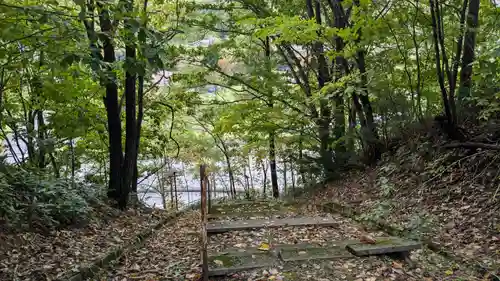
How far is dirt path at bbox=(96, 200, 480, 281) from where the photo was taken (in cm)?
317

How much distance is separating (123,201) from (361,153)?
507 cm

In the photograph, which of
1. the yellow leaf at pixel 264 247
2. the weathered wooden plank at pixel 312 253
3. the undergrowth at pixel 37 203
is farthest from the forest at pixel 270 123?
the yellow leaf at pixel 264 247

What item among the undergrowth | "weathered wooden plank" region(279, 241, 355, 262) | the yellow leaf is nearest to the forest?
the undergrowth

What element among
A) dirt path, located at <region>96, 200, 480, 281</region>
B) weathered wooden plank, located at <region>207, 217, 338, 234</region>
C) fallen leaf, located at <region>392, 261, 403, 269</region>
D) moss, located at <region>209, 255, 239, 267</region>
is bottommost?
fallen leaf, located at <region>392, 261, 403, 269</region>

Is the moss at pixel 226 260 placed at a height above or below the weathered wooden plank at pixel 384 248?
above

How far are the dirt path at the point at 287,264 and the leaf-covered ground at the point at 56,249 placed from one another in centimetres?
35

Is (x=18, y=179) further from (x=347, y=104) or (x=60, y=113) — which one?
(x=347, y=104)

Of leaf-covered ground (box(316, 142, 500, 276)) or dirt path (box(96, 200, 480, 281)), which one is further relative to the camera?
leaf-covered ground (box(316, 142, 500, 276))

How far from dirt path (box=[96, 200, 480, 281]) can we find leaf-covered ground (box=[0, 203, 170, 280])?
348mm

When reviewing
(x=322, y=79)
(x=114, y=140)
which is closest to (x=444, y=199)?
(x=114, y=140)

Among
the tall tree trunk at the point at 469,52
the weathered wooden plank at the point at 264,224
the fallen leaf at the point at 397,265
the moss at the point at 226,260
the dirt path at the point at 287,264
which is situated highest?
the tall tree trunk at the point at 469,52

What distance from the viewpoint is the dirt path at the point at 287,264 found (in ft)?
10.4

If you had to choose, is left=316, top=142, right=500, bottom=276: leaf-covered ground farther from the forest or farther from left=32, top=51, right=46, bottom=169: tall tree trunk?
left=32, top=51, right=46, bottom=169: tall tree trunk

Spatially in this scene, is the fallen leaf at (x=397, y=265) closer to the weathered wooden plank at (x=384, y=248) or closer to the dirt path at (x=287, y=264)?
the dirt path at (x=287, y=264)
